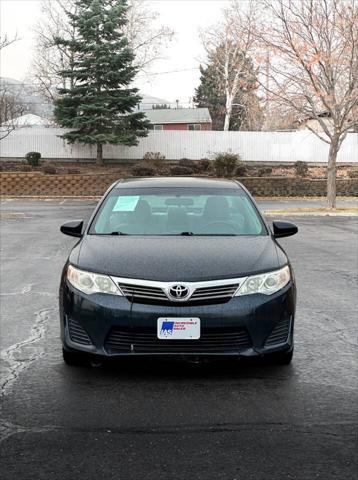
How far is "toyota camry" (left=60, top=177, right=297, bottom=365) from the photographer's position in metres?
4.36

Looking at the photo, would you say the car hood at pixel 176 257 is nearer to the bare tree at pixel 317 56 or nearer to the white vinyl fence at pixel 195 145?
the bare tree at pixel 317 56

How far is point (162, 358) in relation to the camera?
4406 millimetres

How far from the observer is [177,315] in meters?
4.34

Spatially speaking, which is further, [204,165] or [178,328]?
[204,165]

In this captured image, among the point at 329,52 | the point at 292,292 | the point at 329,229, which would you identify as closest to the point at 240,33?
the point at 329,52

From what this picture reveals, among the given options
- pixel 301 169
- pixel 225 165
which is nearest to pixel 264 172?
pixel 301 169

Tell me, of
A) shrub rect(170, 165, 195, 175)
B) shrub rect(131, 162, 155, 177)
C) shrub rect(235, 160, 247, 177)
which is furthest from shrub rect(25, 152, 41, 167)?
shrub rect(235, 160, 247, 177)

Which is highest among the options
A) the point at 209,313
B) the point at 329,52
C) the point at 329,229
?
the point at 329,52

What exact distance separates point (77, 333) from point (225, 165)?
28.4 m

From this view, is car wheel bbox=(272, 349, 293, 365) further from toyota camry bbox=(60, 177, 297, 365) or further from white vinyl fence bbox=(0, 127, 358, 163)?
white vinyl fence bbox=(0, 127, 358, 163)

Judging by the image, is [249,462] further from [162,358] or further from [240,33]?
[240,33]

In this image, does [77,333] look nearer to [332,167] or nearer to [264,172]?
[332,167]

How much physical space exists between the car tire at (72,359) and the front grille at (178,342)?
458mm

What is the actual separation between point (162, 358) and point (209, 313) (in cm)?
46
